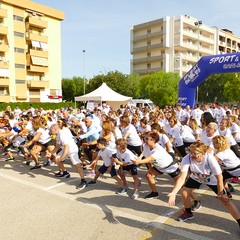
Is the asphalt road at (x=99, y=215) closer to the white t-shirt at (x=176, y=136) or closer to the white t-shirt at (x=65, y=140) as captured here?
the white t-shirt at (x=65, y=140)

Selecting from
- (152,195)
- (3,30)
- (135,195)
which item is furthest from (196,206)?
(3,30)

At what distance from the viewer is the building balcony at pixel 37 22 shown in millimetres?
44344

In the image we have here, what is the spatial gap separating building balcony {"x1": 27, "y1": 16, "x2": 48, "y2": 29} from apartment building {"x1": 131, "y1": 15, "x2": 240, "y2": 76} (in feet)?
83.1

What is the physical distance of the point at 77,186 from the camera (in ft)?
20.2

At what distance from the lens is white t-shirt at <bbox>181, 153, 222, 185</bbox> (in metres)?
3.92

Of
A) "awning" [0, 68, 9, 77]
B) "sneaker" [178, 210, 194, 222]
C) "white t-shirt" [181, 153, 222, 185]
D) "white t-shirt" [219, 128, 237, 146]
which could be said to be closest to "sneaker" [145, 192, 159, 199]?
"sneaker" [178, 210, 194, 222]

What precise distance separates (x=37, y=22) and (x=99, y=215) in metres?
47.0

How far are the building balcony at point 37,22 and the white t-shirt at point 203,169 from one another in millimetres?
46704

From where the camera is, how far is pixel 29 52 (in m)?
45.0

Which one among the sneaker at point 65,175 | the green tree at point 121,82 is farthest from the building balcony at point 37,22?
the sneaker at point 65,175

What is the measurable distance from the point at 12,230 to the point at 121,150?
2.51 metres

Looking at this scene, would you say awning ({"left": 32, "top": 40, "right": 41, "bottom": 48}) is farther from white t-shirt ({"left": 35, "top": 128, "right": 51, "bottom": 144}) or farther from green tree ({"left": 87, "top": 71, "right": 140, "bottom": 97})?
white t-shirt ({"left": 35, "top": 128, "right": 51, "bottom": 144})

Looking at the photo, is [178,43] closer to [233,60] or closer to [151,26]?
[151,26]

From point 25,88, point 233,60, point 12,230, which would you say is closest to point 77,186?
point 12,230
